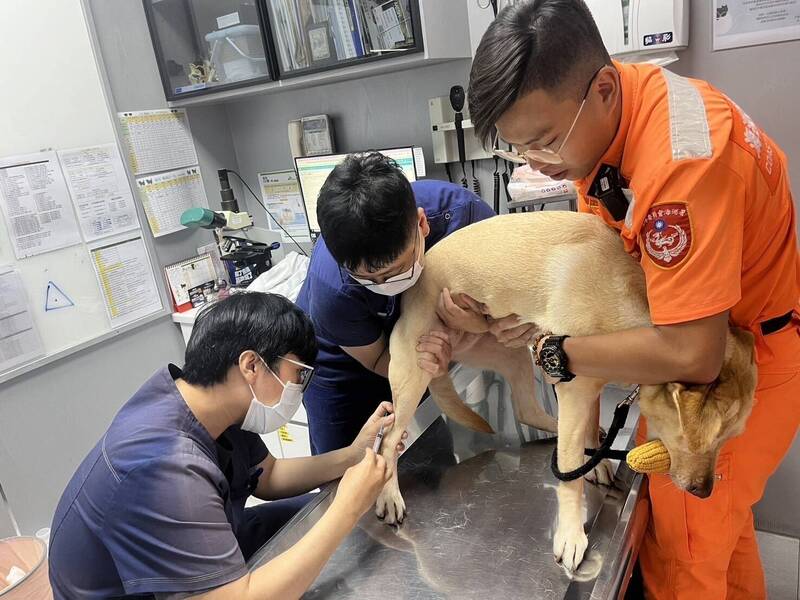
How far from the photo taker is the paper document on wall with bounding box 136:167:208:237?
8.50ft

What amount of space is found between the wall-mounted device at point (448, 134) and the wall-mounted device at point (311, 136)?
21.1 inches

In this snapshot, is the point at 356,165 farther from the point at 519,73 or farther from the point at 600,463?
the point at 600,463

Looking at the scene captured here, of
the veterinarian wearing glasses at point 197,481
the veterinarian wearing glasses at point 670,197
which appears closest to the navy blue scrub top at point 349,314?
the veterinarian wearing glasses at point 197,481

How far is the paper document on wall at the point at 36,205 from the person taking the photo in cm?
211

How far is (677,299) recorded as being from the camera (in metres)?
0.80

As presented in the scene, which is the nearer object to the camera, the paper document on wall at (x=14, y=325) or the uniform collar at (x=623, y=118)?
the uniform collar at (x=623, y=118)

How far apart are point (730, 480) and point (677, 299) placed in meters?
0.46

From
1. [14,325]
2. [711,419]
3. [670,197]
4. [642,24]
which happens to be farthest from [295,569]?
[14,325]

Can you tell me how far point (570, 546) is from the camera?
1009 millimetres

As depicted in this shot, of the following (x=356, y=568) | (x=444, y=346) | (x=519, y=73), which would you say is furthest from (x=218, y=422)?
(x=519, y=73)

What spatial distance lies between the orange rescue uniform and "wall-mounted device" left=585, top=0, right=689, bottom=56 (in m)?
0.81

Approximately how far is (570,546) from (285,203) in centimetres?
230

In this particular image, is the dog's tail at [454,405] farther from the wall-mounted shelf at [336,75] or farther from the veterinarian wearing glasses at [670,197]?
the wall-mounted shelf at [336,75]

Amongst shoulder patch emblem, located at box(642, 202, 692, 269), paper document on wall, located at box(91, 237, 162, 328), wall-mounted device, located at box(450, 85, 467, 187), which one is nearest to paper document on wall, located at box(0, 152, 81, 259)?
paper document on wall, located at box(91, 237, 162, 328)
